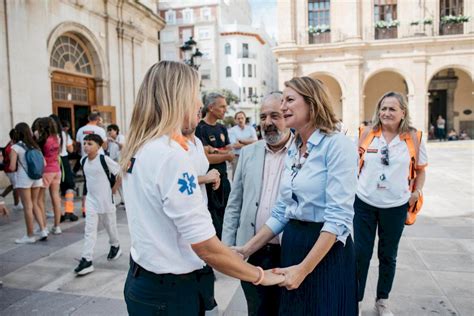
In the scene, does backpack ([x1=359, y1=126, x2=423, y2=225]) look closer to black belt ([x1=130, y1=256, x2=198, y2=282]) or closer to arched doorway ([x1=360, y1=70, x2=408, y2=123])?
black belt ([x1=130, y1=256, x2=198, y2=282])

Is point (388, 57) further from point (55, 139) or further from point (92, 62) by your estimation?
point (55, 139)

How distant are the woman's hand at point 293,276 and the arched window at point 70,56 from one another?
12288 mm

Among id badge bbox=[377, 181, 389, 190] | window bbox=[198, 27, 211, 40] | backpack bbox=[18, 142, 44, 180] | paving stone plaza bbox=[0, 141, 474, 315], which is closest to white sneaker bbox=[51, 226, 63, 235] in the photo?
paving stone plaza bbox=[0, 141, 474, 315]

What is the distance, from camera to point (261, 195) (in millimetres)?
2777

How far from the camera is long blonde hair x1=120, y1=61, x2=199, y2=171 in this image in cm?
174

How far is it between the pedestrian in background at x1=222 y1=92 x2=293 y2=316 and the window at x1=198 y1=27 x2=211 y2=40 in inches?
2336

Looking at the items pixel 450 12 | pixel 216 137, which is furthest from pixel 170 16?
pixel 216 137

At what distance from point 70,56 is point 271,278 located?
1319 centimetres

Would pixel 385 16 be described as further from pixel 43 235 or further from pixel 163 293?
pixel 163 293

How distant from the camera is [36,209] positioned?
623cm

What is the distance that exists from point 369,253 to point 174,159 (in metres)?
2.61

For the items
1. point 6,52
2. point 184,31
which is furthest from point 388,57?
point 184,31

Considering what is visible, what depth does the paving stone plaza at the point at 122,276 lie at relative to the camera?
3857mm

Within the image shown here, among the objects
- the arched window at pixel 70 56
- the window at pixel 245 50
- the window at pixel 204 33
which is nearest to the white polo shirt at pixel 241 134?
the arched window at pixel 70 56
